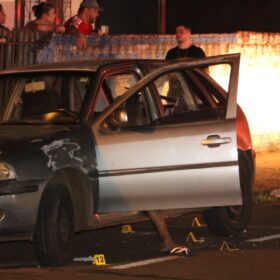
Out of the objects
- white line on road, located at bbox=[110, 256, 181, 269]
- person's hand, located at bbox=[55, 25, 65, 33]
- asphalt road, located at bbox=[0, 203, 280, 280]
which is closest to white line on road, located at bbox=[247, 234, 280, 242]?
asphalt road, located at bbox=[0, 203, 280, 280]

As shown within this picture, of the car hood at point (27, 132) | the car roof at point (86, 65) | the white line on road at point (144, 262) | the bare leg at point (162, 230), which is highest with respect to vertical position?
the car roof at point (86, 65)

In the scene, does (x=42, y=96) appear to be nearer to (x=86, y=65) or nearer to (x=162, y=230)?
(x=86, y=65)

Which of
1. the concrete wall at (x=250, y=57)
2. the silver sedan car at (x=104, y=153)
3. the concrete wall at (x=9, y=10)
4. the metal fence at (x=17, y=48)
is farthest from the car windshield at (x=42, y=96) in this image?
the concrete wall at (x=9, y=10)

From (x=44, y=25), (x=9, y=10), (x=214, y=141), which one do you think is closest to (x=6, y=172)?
(x=214, y=141)

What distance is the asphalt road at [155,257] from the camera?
7699mm

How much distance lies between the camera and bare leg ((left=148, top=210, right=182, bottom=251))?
8.54 meters

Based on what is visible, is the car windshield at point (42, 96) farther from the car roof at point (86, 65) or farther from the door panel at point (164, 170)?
the door panel at point (164, 170)

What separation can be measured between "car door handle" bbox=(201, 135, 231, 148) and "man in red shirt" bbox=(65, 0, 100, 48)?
5301mm

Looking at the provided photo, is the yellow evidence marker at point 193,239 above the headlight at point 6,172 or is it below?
below

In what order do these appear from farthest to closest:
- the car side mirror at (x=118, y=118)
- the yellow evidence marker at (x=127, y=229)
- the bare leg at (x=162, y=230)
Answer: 1. the yellow evidence marker at (x=127, y=229)
2. the bare leg at (x=162, y=230)
3. the car side mirror at (x=118, y=118)

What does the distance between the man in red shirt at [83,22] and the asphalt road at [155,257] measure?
397 centimetres

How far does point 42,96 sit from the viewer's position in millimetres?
8930

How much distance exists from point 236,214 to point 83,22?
5.18 meters

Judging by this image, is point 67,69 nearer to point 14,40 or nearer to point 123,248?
point 123,248
